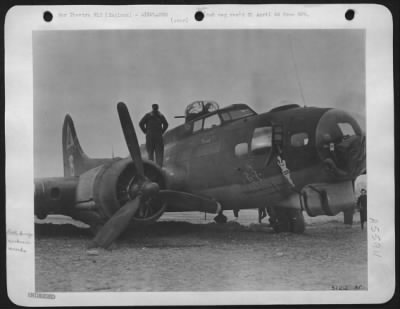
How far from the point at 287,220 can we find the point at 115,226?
869 millimetres

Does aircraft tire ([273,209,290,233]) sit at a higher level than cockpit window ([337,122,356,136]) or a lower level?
lower

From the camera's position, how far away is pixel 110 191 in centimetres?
264

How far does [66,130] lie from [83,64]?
342mm

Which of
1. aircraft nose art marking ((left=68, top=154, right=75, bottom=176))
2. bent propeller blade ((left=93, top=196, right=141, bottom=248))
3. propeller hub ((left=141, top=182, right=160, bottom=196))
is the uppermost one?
aircraft nose art marking ((left=68, top=154, right=75, bottom=176))

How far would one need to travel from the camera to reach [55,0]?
260 centimetres

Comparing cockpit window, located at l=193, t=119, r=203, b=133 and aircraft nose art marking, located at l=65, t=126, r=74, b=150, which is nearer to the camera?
aircraft nose art marking, located at l=65, t=126, r=74, b=150

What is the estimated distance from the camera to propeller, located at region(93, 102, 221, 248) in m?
2.60

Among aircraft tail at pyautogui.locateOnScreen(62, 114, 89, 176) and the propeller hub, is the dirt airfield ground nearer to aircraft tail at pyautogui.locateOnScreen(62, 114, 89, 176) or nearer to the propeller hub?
the propeller hub

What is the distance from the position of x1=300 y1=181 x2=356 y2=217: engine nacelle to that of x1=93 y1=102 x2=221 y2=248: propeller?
0.45 metres

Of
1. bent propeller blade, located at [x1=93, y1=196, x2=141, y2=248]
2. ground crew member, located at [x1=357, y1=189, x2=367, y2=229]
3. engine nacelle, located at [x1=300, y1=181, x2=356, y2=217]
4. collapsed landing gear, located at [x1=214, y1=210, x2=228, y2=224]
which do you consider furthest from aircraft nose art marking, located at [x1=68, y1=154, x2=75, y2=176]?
ground crew member, located at [x1=357, y1=189, x2=367, y2=229]

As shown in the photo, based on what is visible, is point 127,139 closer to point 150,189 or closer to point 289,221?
point 150,189

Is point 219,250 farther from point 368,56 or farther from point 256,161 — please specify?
point 368,56

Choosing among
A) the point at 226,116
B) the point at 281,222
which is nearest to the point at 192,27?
the point at 226,116

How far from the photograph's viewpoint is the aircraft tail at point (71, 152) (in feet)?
8.42
